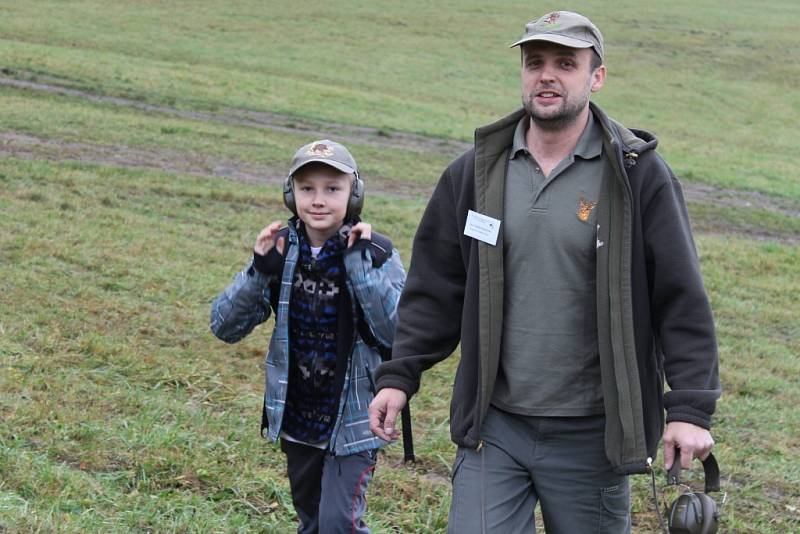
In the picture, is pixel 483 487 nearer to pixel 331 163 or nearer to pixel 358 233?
pixel 358 233

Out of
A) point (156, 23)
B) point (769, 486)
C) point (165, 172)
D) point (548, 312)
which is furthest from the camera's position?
point (156, 23)

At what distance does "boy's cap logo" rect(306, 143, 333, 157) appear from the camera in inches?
159

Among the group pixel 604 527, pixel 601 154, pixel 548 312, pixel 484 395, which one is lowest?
pixel 604 527

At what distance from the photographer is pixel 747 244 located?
46.8 ft

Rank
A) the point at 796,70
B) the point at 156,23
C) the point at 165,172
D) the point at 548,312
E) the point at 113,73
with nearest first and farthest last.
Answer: the point at 548,312 < the point at 165,172 < the point at 113,73 < the point at 156,23 < the point at 796,70

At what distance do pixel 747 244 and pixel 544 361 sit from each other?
457 inches

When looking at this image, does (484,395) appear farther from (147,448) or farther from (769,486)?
(769,486)

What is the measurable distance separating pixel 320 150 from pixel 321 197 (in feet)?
0.57

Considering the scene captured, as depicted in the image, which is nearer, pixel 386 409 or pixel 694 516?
pixel 694 516

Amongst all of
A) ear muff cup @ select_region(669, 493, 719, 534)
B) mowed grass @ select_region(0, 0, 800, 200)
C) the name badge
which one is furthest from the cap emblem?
mowed grass @ select_region(0, 0, 800, 200)

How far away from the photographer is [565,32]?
3377 millimetres

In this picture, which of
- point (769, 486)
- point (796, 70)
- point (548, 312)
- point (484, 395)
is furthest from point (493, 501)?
point (796, 70)

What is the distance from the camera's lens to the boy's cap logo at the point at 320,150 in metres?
4.04

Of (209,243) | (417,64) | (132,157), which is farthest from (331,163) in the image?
(417,64)
